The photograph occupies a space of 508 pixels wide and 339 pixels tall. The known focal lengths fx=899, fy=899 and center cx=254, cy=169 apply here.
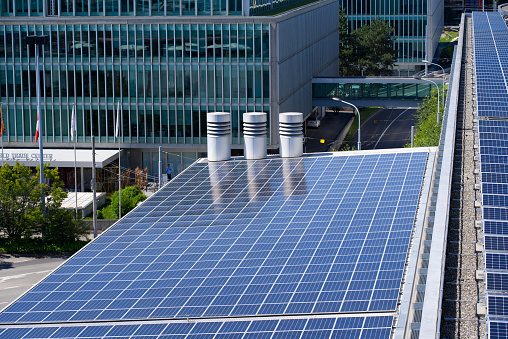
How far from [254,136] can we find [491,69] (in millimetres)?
17756

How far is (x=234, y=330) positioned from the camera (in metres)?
23.0

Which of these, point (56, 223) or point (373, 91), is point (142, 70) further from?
point (373, 91)

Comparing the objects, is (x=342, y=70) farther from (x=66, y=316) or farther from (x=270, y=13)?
(x=66, y=316)

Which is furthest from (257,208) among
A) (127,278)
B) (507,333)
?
(507,333)

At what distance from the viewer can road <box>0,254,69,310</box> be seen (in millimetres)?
50469

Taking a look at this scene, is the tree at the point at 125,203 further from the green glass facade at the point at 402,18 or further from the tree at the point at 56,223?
the green glass facade at the point at 402,18

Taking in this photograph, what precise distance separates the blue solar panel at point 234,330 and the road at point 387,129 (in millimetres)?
69208

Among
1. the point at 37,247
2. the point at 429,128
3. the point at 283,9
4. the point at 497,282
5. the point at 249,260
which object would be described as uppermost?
the point at 283,9

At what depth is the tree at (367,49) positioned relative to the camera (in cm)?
12556

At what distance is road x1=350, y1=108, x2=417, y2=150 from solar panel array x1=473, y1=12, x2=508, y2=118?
51.1 ft

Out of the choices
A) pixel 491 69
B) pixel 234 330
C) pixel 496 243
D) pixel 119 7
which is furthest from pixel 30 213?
pixel 496 243

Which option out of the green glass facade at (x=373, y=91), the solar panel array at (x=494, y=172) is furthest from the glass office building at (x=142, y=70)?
the solar panel array at (x=494, y=172)

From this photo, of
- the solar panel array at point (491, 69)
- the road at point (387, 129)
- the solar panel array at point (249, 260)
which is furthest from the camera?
the road at point (387, 129)

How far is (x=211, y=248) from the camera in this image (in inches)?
1172
